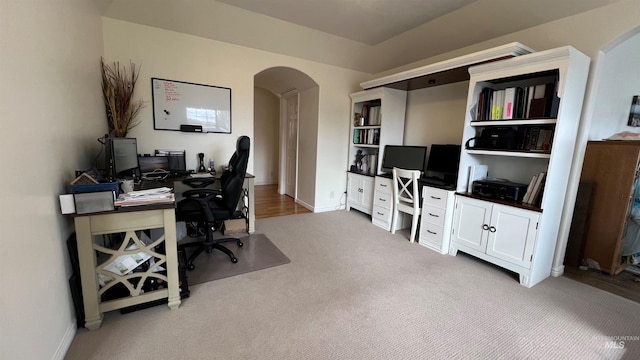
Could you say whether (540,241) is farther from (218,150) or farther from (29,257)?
(218,150)

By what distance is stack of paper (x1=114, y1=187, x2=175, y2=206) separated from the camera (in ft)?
5.42

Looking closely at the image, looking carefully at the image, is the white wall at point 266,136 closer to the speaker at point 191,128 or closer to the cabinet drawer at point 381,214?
the speaker at point 191,128

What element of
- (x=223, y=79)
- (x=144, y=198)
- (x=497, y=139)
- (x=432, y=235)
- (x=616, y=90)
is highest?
(x=223, y=79)

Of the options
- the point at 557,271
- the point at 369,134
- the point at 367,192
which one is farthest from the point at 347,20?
the point at 557,271

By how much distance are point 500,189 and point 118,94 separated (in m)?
4.15

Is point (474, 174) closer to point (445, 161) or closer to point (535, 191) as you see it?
point (445, 161)

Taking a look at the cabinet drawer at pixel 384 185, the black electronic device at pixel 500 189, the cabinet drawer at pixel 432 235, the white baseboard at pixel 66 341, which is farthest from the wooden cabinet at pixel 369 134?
the white baseboard at pixel 66 341

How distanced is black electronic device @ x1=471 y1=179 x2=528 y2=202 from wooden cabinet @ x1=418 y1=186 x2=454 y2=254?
0.87 ft

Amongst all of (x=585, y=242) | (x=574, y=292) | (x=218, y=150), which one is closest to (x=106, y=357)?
(x=218, y=150)

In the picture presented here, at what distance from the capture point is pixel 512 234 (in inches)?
94.9

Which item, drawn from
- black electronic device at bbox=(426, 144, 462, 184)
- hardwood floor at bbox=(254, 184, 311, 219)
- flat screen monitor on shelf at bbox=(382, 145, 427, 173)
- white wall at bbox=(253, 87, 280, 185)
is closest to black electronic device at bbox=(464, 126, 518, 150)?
black electronic device at bbox=(426, 144, 462, 184)

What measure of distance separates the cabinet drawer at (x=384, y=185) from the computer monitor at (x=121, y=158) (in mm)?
3003

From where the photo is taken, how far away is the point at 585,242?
2.70m

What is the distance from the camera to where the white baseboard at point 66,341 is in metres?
1.38
